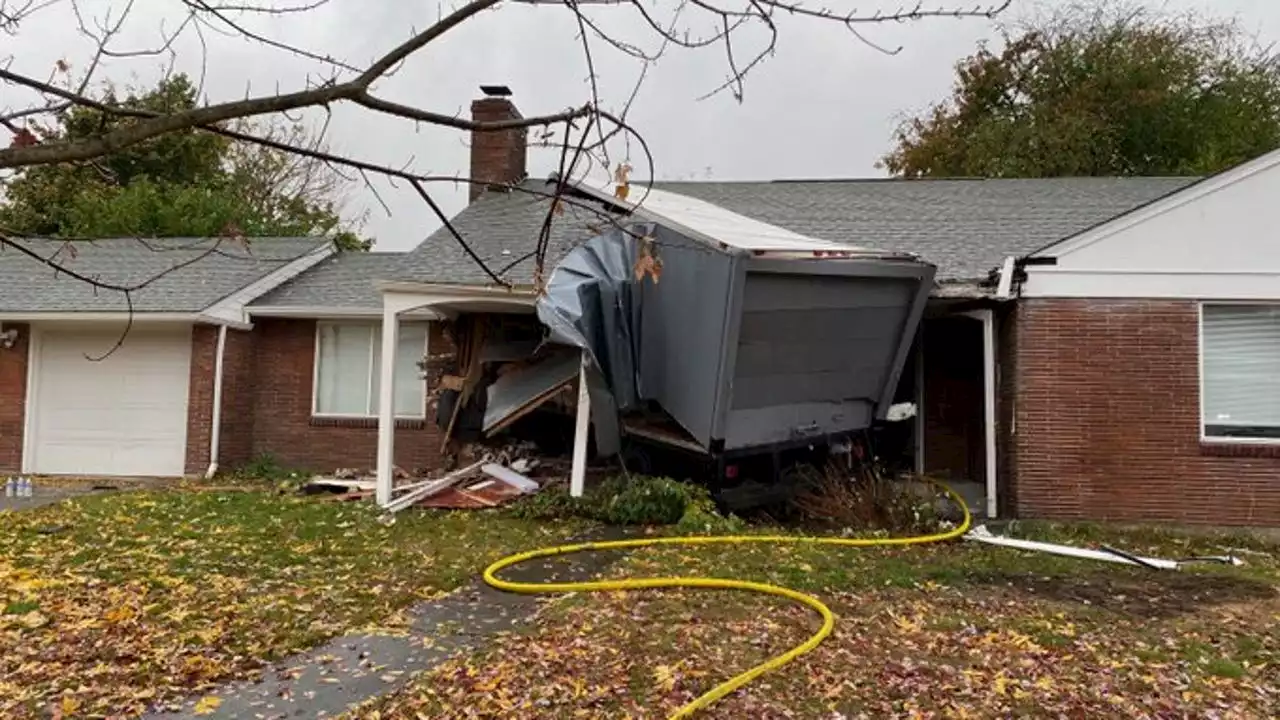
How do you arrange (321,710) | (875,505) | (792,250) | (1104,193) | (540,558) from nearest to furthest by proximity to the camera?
(321,710) < (540,558) < (792,250) < (875,505) < (1104,193)

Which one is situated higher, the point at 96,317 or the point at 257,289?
the point at 257,289

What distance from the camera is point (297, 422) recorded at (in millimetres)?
14211

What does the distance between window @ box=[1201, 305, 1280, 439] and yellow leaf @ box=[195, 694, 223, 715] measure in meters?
9.39

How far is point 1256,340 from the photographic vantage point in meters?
9.41

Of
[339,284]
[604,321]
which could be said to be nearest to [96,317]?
[339,284]

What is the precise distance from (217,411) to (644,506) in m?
7.98

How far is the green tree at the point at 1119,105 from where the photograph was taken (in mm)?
26781

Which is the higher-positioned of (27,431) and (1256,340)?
(1256,340)

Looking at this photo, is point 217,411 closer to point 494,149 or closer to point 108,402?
point 108,402

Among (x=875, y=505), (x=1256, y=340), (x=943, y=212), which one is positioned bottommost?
(x=875, y=505)

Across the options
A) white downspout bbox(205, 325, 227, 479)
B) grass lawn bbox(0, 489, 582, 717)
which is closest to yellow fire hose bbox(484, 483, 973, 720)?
grass lawn bbox(0, 489, 582, 717)

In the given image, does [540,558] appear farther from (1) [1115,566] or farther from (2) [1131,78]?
(2) [1131,78]

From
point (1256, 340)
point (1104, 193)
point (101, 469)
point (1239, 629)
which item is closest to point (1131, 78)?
point (1104, 193)

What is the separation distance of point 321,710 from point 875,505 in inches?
240
